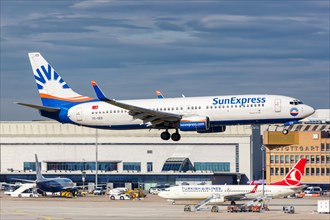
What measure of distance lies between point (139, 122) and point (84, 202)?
159ft

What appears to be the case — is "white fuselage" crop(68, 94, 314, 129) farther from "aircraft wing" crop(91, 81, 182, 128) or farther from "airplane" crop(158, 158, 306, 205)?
"airplane" crop(158, 158, 306, 205)

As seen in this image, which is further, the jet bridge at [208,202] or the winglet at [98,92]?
the jet bridge at [208,202]

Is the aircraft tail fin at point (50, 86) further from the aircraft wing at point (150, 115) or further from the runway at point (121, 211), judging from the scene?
the runway at point (121, 211)

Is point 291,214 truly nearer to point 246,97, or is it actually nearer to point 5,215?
point 246,97

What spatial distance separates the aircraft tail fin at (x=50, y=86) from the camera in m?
130

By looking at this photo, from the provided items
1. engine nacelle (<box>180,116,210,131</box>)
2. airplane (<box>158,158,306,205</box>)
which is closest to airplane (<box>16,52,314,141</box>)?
engine nacelle (<box>180,116,210,131</box>)

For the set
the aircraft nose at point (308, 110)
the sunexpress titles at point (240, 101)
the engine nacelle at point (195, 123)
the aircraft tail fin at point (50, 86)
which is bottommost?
the engine nacelle at point (195, 123)

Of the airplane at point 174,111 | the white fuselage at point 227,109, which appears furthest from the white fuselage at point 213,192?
the white fuselage at point 227,109

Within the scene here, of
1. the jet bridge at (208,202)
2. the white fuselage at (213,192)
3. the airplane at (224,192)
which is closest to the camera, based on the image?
the jet bridge at (208,202)

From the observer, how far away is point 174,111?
392 feet

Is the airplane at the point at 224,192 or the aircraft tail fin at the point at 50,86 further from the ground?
the aircraft tail fin at the point at 50,86

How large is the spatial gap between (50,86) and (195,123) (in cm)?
3043

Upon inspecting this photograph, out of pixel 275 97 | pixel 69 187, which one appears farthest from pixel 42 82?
pixel 69 187

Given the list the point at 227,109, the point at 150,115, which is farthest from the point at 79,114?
the point at 227,109
